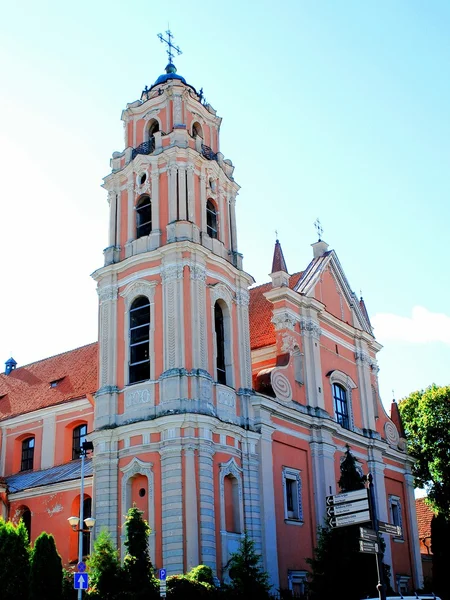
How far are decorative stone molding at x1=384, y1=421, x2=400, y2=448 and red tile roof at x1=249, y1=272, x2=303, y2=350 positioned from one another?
313 inches

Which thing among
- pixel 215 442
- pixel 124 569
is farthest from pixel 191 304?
pixel 124 569

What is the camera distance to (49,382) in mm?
37000

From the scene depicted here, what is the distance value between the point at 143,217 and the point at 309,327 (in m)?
7.76

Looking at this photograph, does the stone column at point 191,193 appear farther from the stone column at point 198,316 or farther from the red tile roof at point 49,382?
the red tile roof at point 49,382

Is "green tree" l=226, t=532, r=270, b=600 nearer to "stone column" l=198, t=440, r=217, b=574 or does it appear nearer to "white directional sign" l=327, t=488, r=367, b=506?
"stone column" l=198, t=440, r=217, b=574

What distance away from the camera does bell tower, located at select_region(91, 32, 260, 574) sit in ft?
79.7

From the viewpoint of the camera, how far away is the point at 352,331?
117 ft

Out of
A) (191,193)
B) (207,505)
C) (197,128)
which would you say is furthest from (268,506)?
(197,128)

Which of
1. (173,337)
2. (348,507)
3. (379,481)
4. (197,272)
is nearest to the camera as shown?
(348,507)

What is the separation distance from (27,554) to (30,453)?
45.0 feet

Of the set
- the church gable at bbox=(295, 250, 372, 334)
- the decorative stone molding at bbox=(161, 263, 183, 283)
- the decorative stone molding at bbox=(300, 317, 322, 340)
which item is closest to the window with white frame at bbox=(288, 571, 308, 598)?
the decorative stone molding at bbox=(300, 317, 322, 340)

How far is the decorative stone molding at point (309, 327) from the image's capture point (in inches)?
1262

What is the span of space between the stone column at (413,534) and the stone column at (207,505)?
544 inches

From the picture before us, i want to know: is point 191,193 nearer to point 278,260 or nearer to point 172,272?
point 172,272
